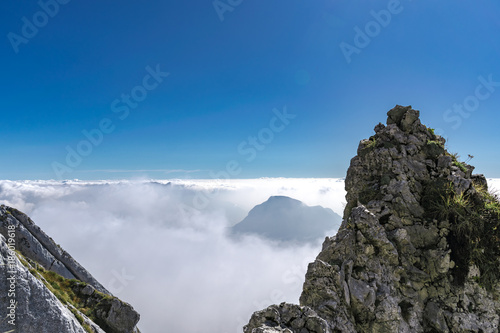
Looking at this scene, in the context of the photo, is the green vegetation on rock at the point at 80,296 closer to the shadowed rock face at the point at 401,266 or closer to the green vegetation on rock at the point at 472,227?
the shadowed rock face at the point at 401,266

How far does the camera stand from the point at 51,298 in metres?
11.7

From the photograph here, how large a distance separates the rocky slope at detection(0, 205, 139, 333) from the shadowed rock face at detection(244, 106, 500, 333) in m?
10.7

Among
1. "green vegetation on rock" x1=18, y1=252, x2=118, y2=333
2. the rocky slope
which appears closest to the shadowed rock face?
the rocky slope

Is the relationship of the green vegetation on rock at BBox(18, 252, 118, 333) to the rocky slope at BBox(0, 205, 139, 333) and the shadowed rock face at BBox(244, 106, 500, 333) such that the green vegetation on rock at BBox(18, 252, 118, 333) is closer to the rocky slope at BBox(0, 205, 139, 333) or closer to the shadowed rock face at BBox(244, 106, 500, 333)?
the rocky slope at BBox(0, 205, 139, 333)

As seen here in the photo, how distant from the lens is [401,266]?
1307 cm

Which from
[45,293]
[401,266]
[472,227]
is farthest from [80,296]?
[472,227]

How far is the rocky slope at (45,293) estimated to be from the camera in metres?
10.4

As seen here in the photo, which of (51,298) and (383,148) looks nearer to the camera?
(51,298)

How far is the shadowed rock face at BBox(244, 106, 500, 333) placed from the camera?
11164 mm

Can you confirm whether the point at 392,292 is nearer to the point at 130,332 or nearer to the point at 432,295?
the point at 432,295

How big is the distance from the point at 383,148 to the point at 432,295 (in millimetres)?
→ 9763

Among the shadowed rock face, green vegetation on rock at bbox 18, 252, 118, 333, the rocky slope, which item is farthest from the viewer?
green vegetation on rock at bbox 18, 252, 118, 333

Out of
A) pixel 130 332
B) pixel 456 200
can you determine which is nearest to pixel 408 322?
pixel 456 200

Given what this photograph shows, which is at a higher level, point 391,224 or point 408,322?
point 391,224
